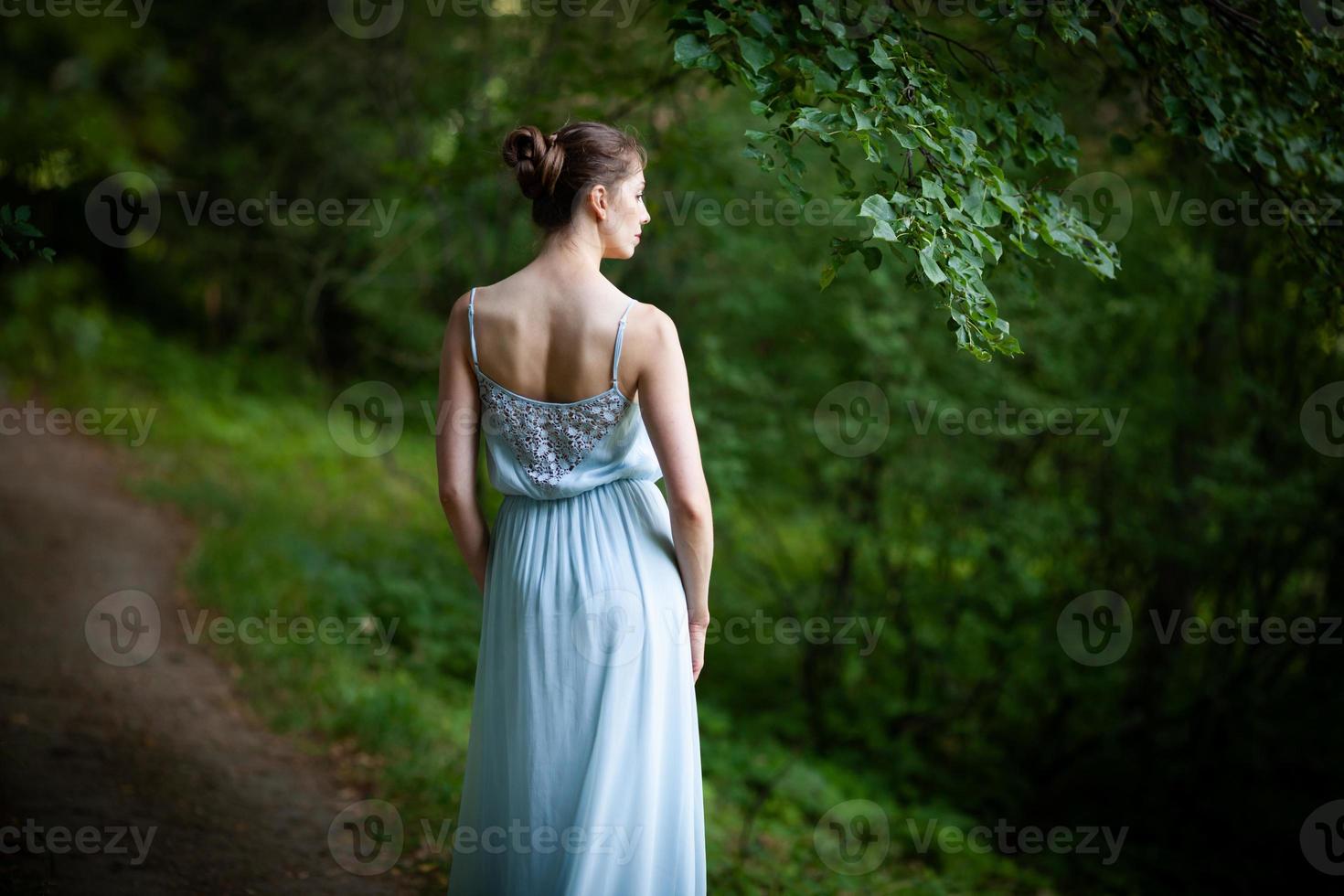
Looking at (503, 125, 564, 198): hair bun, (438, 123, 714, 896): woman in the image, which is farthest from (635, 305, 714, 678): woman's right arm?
(503, 125, 564, 198): hair bun

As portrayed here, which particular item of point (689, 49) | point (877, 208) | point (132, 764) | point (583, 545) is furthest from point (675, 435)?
point (132, 764)

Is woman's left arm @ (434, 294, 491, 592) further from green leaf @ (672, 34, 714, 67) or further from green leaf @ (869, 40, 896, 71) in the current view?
green leaf @ (869, 40, 896, 71)

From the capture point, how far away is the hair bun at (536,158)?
220 cm

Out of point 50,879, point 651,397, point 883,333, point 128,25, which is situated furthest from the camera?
point 128,25

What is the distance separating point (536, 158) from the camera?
221 cm

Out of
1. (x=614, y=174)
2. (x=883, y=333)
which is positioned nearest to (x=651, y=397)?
(x=614, y=174)

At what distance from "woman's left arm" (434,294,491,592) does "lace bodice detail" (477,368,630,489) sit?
1.8 inches

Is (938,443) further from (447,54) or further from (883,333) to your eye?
(447,54)

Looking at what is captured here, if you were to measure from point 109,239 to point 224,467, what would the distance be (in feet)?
14.6

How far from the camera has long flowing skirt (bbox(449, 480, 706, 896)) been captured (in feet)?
7.45

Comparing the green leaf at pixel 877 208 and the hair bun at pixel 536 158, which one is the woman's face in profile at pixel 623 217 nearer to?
the hair bun at pixel 536 158

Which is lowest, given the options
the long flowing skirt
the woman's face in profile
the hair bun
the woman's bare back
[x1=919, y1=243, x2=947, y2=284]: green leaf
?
the long flowing skirt

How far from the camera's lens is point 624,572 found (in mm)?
2316

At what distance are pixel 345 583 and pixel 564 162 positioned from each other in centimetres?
442
